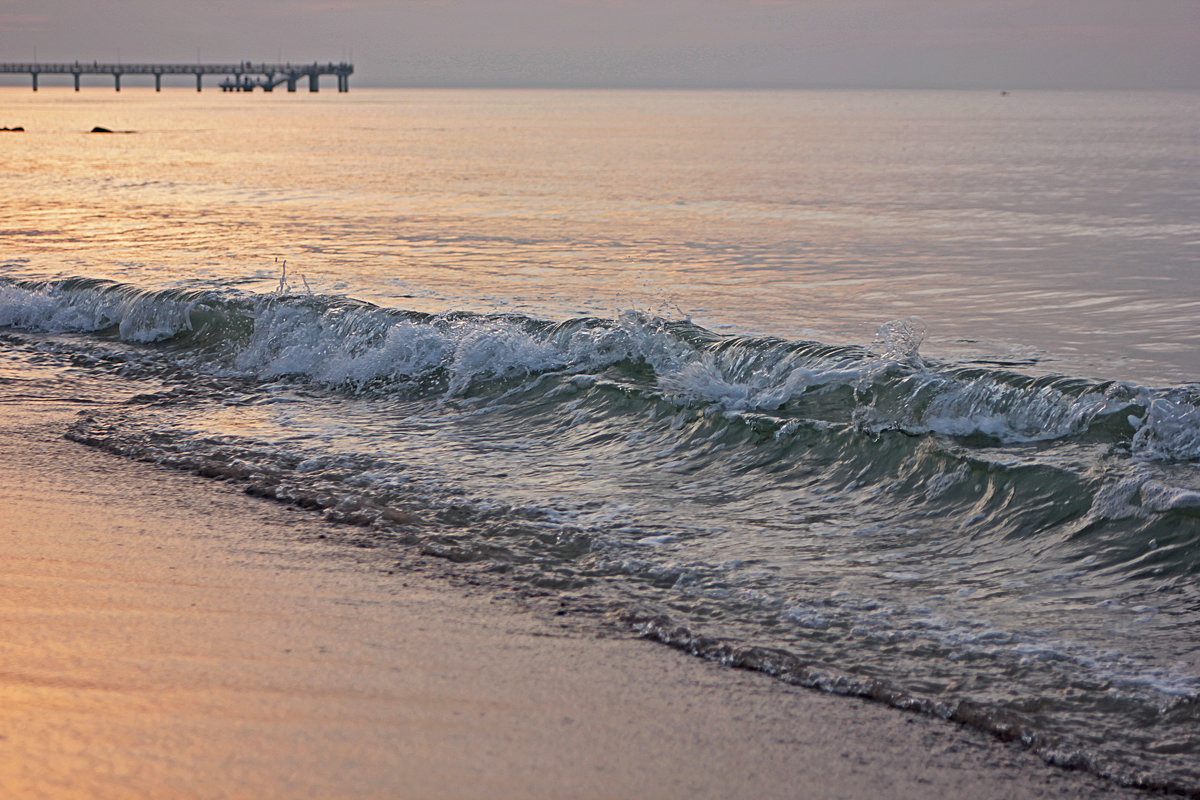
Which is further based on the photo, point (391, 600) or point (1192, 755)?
point (391, 600)

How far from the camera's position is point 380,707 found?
13.9 feet

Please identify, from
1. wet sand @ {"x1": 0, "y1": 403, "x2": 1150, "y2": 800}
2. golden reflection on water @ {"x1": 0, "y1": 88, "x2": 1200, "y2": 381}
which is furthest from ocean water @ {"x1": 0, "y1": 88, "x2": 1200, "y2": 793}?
Result: wet sand @ {"x1": 0, "y1": 403, "x2": 1150, "y2": 800}

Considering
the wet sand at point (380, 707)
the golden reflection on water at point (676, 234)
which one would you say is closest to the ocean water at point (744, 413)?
the golden reflection on water at point (676, 234)

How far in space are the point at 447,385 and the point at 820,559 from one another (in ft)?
18.4

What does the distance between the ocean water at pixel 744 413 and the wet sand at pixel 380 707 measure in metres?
0.40

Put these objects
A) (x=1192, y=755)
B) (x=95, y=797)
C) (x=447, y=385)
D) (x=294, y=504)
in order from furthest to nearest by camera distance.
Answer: (x=447, y=385)
(x=294, y=504)
(x=1192, y=755)
(x=95, y=797)

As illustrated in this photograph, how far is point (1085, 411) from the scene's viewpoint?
8586 millimetres

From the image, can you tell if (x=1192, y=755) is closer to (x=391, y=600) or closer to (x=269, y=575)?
(x=391, y=600)

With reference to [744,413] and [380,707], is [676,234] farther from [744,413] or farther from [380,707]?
[380,707]

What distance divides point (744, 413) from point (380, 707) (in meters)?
5.59

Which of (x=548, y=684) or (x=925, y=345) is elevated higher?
(x=925, y=345)

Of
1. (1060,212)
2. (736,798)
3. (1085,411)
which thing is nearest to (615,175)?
(1060,212)

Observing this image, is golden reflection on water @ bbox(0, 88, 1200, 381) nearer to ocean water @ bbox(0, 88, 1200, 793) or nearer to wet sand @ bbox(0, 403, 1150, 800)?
ocean water @ bbox(0, 88, 1200, 793)

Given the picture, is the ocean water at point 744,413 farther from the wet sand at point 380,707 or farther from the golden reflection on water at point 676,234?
the wet sand at point 380,707
